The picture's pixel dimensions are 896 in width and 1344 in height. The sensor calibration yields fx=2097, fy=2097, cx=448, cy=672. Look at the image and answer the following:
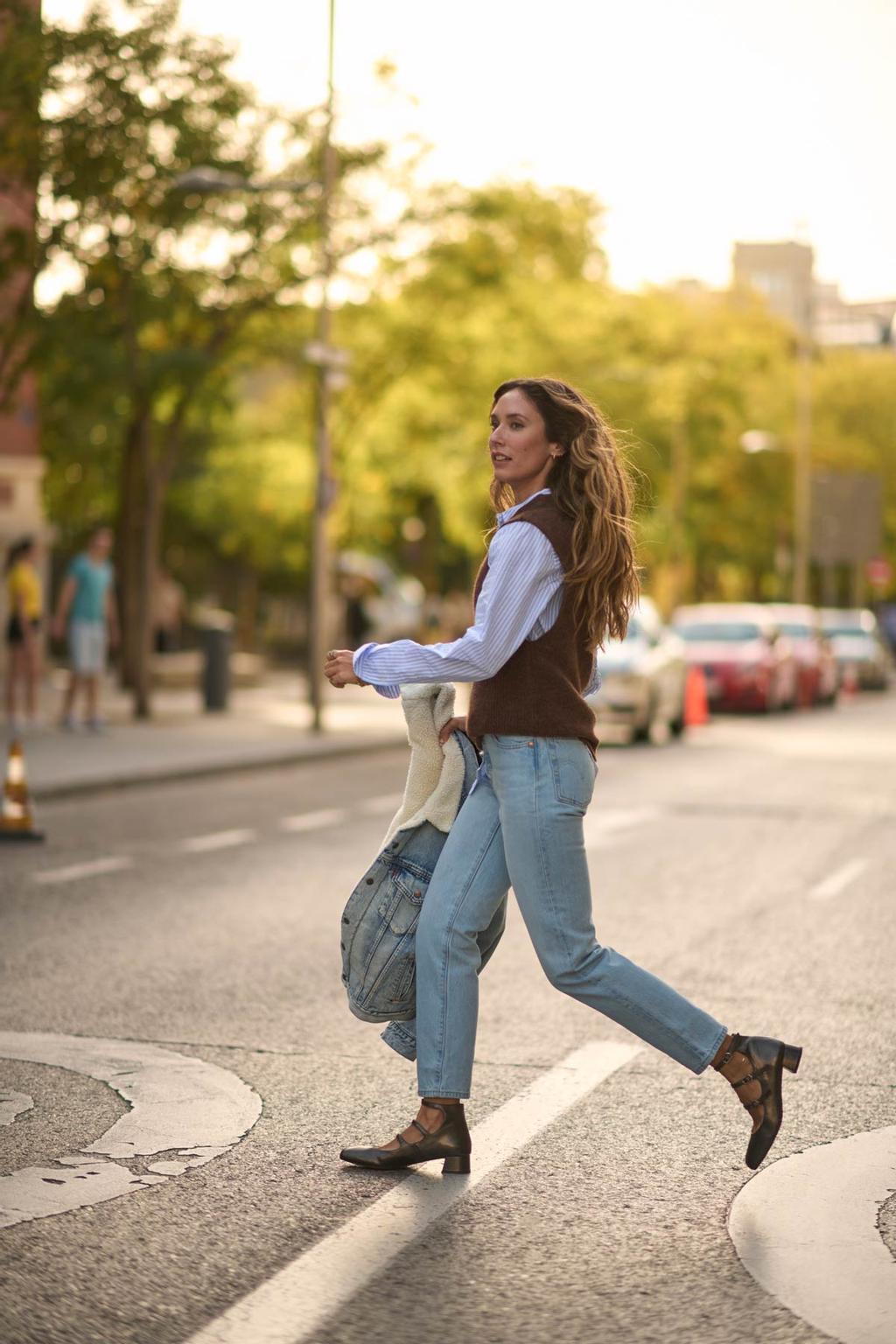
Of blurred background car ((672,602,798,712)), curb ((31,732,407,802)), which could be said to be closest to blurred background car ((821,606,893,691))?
blurred background car ((672,602,798,712))

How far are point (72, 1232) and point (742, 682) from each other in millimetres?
27181

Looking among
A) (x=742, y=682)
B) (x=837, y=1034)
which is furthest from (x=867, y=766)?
(x=837, y=1034)

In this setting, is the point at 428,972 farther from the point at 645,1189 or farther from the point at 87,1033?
the point at 87,1033

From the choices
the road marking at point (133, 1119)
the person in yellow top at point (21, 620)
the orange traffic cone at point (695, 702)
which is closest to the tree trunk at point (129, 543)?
the person in yellow top at point (21, 620)

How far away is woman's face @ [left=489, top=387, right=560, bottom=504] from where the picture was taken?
4938mm

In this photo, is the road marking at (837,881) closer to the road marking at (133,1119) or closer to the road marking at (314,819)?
the road marking at (314,819)

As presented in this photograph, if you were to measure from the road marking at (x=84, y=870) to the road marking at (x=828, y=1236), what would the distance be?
6.24m

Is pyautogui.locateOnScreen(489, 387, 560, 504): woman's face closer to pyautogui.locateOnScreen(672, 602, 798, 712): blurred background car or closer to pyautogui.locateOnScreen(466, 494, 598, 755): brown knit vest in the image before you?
pyautogui.locateOnScreen(466, 494, 598, 755): brown knit vest

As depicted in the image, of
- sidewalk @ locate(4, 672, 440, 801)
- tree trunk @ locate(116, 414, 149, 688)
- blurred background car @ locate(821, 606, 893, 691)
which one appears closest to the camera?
sidewalk @ locate(4, 672, 440, 801)

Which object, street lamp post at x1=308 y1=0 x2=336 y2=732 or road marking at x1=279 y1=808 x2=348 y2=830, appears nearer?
road marking at x1=279 y1=808 x2=348 y2=830

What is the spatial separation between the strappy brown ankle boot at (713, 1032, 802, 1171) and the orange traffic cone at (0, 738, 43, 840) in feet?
26.3

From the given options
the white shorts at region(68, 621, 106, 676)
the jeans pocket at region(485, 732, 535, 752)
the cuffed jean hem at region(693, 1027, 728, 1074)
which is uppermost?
the jeans pocket at region(485, 732, 535, 752)

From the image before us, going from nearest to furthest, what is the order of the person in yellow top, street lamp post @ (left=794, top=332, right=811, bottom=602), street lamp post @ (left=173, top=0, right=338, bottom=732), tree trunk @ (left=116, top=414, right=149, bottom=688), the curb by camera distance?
the curb < the person in yellow top < street lamp post @ (left=173, top=0, right=338, bottom=732) < tree trunk @ (left=116, top=414, right=149, bottom=688) < street lamp post @ (left=794, top=332, right=811, bottom=602)

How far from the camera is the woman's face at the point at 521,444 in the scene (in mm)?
4938
